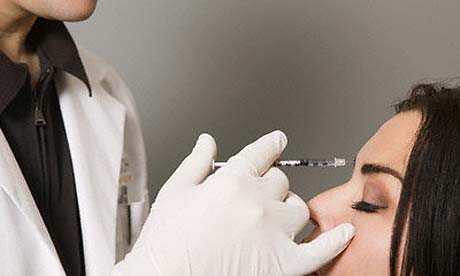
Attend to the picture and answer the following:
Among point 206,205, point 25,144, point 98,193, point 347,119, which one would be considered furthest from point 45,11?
point 347,119

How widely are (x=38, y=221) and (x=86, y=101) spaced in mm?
308

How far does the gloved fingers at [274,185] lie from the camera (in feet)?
3.27

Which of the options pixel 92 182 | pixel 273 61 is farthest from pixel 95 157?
pixel 273 61

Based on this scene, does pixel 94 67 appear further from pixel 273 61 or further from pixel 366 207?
pixel 366 207

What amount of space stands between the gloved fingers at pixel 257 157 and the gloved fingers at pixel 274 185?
0.05 feet

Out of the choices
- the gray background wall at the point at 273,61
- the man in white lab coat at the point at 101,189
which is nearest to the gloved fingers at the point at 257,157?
the man in white lab coat at the point at 101,189

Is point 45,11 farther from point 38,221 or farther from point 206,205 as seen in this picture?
point 206,205

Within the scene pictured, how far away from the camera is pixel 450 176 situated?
A: 93 centimetres

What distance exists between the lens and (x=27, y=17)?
1258 mm

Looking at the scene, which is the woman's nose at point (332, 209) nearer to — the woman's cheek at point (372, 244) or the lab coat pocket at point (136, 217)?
the woman's cheek at point (372, 244)

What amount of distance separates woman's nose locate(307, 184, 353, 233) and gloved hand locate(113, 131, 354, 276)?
0.05 metres

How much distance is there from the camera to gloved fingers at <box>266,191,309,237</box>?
0.98 m

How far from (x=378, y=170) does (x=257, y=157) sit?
165mm

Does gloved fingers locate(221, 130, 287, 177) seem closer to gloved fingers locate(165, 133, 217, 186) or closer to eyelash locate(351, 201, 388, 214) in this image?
gloved fingers locate(165, 133, 217, 186)
